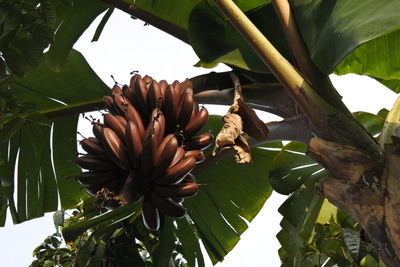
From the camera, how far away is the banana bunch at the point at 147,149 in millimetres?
1482

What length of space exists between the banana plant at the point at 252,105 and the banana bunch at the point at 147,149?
0.27m

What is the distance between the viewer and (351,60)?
2.23m

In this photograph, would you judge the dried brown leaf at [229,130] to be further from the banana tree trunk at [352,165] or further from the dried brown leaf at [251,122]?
the banana tree trunk at [352,165]

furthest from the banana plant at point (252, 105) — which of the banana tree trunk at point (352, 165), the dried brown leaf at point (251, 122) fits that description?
the dried brown leaf at point (251, 122)

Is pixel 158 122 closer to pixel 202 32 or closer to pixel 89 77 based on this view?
pixel 202 32

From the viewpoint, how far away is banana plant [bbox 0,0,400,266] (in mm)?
1451

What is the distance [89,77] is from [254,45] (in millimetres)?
1213

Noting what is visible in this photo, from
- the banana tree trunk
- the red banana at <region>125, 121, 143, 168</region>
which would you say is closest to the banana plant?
the banana tree trunk

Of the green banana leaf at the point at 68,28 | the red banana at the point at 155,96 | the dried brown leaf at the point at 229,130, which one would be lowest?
the dried brown leaf at the point at 229,130

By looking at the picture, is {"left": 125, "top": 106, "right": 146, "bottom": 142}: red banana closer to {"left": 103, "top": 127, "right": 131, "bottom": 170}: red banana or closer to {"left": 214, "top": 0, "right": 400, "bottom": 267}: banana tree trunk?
{"left": 103, "top": 127, "right": 131, "bottom": 170}: red banana

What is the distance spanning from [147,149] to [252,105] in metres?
0.72

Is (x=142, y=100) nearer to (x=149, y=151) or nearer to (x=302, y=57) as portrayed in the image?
(x=149, y=151)

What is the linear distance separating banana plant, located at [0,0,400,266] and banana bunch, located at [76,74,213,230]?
0.27 m

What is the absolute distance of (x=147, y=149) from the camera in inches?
57.1
